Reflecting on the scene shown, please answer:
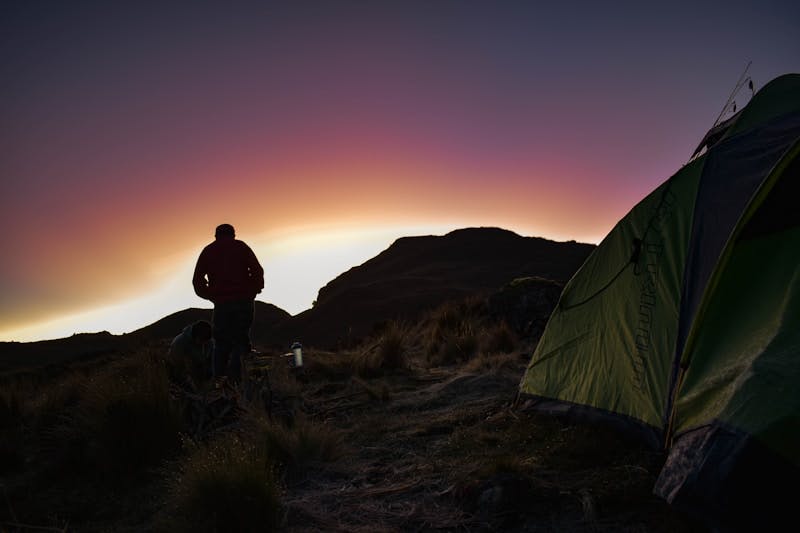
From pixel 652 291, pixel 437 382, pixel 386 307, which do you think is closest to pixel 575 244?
pixel 386 307

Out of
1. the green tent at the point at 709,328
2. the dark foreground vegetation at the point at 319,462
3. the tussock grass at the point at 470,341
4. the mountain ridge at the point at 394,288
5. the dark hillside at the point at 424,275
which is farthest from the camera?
the dark hillside at the point at 424,275

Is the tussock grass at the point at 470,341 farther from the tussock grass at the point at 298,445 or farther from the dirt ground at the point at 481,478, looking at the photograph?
the tussock grass at the point at 298,445

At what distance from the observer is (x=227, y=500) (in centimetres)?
367

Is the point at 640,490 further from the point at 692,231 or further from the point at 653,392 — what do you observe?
the point at 692,231

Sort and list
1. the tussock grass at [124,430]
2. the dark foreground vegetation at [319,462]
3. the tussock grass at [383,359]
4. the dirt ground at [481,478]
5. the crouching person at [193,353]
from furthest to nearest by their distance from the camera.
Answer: the tussock grass at [383,359]
the crouching person at [193,353]
the tussock grass at [124,430]
the dark foreground vegetation at [319,462]
the dirt ground at [481,478]

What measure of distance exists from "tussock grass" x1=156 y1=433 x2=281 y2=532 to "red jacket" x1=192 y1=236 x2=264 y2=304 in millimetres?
4616

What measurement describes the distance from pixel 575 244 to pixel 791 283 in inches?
2512

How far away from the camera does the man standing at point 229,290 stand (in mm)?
8336

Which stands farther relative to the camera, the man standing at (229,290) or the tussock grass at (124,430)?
the man standing at (229,290)

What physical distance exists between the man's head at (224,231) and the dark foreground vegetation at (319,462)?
2.21 m

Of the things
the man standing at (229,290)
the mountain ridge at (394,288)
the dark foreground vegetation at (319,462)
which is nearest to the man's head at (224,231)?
the man standing at (229,290)

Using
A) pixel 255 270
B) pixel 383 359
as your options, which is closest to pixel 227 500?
pixel 255 270

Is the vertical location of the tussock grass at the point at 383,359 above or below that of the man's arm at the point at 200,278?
below

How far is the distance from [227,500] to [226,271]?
16.6 feet
